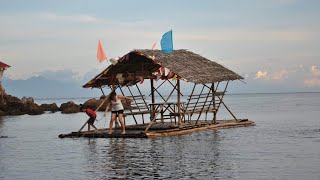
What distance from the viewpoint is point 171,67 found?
78.7 feet

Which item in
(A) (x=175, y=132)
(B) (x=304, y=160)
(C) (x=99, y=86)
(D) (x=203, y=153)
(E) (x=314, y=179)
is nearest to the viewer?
(E) (x=314, y=179)

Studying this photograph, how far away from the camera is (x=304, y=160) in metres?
16.7

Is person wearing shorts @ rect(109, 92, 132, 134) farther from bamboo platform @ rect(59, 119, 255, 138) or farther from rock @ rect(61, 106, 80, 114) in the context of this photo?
rock @ rect(61, 106, 80, 114)

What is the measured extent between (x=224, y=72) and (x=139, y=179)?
15103mm

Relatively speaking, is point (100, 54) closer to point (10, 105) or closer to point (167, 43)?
point (167, 43)

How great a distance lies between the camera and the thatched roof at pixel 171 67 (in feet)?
79.8

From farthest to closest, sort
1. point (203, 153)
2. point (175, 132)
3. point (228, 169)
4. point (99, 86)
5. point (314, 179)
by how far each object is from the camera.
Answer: point (99, 86) → point (175, 132) → point (203, 153) → point (228, 169) → point (314, 179)

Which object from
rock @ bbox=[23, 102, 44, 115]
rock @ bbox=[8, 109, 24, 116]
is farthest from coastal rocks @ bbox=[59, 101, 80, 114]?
rock @ bbox=[8, 109, 24, 116]

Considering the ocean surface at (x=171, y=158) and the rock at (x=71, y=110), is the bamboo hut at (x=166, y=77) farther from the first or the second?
the rock at (x=71, y=110)

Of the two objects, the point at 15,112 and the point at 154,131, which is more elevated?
the point at 15,112

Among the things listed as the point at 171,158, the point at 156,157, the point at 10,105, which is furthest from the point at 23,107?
the point at 171,158

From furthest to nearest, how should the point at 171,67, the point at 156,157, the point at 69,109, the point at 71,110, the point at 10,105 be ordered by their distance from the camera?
the point at 71,110, the point at 69,109, the point at 10,105, the point at 171,67, the point at 156,157

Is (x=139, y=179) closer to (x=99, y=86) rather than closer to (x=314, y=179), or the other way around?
(x=314, y=179)

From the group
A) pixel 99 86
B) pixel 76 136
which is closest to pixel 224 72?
pixel 99 86
